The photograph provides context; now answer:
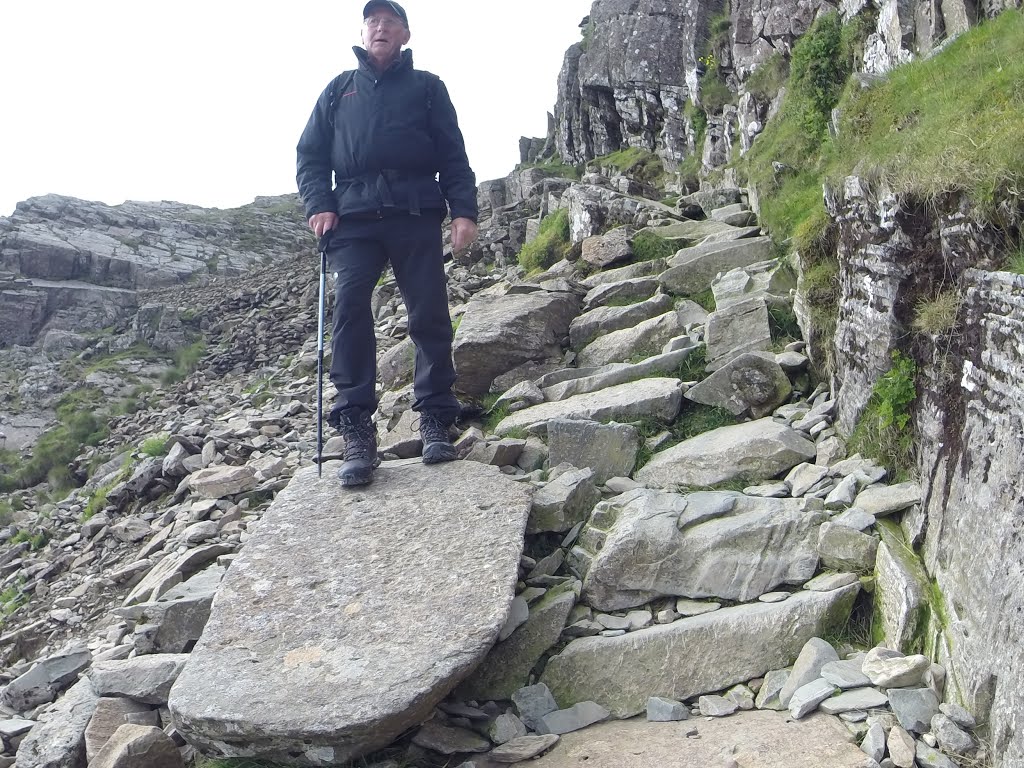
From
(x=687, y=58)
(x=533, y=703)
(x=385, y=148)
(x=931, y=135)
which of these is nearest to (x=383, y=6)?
(x=385, y=148)

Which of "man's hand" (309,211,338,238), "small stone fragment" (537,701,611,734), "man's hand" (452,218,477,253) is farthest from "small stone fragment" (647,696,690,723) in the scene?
"man's hand" (309,211,338,238)

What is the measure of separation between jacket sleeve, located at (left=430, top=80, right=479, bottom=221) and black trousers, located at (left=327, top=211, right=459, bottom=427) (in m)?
0.23

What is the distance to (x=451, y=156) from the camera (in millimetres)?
6297

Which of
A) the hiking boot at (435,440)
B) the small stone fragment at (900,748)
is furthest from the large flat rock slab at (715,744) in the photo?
the hiking boot at (435,440)

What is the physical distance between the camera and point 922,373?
15.9 ft

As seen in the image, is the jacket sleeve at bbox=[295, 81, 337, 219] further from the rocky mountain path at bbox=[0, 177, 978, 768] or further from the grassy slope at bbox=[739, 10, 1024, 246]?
the grassy slope at bbox=[739, 10, 1024, 246]

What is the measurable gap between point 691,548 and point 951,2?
899 cm

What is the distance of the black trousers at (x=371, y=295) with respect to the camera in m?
6.14

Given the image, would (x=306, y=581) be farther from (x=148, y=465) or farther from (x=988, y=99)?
(x=148, y=465)

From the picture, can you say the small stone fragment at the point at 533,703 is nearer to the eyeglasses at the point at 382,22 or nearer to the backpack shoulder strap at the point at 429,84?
the backpack shoulder strap at the point at 429,84

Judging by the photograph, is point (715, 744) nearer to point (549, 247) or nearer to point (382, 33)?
point (382, 33)

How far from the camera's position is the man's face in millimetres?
6066

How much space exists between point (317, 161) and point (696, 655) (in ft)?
15.6

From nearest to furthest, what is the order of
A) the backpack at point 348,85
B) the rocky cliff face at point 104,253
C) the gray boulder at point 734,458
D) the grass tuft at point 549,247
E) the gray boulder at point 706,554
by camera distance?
the gray boulder at point 706,554, the gray boulder at point 734,458, the backpack at point 348,85, the grass tuft at point 549,247, the rocky cliff face at point 104,253
